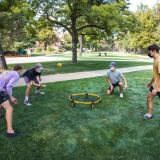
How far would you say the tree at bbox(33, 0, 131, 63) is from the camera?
20844 mm

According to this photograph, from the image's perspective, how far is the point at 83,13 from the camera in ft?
72.6

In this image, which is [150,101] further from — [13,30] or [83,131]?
[13,30]

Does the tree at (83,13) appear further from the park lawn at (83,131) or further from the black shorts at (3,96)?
the black shorts at (3,96)

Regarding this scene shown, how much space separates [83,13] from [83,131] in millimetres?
17248

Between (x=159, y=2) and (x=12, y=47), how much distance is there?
40481 millimetres

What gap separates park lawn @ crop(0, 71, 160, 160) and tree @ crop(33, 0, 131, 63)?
1261cm

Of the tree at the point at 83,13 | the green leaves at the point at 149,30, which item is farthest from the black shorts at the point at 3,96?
the green leaves at the point at 149,30

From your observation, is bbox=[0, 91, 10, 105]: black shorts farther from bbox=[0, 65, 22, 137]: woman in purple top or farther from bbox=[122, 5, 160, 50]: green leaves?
bbox=[122, 5, 160, 50]: green leaves

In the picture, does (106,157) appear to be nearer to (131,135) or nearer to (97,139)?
(97,139)

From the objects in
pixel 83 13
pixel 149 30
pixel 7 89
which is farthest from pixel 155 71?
pixel 149 30

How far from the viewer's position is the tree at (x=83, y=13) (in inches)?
821

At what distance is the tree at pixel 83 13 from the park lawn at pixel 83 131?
41.4 feet

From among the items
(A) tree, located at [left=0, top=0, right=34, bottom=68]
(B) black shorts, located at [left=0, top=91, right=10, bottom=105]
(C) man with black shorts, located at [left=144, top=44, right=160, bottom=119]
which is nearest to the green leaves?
(A) tree, located at [left=0, top=0, right=34, bottom=68]

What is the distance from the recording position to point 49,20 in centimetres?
2428
